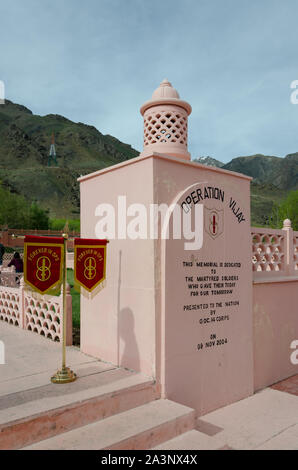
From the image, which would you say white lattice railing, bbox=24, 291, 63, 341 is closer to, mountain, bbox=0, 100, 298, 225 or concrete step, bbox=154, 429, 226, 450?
concrete step, bbox=154, 429, 226, 450

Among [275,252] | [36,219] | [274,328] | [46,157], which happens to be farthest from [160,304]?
[46,157]

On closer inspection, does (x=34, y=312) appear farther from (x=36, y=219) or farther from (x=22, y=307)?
(x=36, y=219)

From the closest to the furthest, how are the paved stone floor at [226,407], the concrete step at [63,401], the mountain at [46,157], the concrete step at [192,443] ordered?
the concrete step at [63,401], the concrete step at [192,443], the paved stone floor at [226,407], the mountain at [46,157]

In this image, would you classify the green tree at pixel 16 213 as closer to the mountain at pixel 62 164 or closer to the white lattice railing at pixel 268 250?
the mountain at pixel 62 164

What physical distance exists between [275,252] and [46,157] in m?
135

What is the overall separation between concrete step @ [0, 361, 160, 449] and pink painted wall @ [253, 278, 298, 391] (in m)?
2.49

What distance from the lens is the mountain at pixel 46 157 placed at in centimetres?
9403

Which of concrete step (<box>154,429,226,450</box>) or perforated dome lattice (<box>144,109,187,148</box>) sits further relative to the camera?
perforated dome lattice (<box>144,109,187,148</box>)

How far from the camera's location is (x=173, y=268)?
4316 millimetres

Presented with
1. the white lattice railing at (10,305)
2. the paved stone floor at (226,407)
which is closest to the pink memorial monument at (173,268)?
the paved stone floor at (226,407)

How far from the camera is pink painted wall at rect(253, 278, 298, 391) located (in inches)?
231

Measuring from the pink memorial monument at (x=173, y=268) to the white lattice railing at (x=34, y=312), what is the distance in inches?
32.3

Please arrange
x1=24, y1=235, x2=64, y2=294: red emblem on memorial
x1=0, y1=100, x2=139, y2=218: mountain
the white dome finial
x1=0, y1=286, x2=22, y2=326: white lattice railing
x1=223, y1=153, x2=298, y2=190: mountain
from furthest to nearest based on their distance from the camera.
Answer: x1=223, y1=153, x2=298, y2=190: mountain
x1=0, y1=100, x2=139, y2=218: mountain
x1=0, y1=286, x2=22, y2=326: white lattice railing
the white dome finial
x1=24, y1=235, x2=64, y2=294: red emblem on memorial

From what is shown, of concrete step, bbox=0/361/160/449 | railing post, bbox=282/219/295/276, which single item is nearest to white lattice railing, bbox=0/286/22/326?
concrete step, bbox=0/361/160/449
